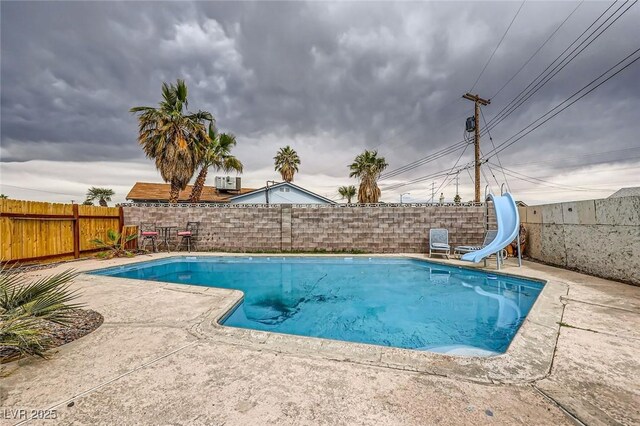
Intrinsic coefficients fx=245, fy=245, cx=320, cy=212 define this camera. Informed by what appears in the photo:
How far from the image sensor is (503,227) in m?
7.43

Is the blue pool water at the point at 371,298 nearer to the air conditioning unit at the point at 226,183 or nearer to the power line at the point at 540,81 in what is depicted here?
the power line at the point at 540,81

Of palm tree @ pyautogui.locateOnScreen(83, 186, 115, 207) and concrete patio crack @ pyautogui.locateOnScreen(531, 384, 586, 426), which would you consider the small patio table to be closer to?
concrete patio crack @ pyautogui.locateOnScreen(531, 384, 586, 426)

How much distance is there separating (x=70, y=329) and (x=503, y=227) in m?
9.75

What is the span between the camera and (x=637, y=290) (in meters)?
4.82

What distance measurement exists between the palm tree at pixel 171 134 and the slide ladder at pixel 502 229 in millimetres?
13433

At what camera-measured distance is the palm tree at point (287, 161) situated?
2548cm

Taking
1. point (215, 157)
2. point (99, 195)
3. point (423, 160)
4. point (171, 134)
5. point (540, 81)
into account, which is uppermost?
point (540, 81)

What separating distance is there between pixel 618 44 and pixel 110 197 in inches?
1651

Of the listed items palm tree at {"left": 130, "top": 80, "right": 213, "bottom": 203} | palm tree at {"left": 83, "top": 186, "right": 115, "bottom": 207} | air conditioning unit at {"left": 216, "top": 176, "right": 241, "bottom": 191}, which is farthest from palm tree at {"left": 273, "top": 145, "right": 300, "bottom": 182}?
palm tree at {"left": 83, "top": 186, "right": 115, "bottom": 207}

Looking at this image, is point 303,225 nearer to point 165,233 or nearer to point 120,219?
point 165,233

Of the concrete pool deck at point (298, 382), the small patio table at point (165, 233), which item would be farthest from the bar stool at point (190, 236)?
the concrete pool deck at point (298, 382)

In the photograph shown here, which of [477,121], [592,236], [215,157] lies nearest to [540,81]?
[477,121]

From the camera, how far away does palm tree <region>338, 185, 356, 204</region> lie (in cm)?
3838

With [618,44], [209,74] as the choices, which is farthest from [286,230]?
[618,44]
